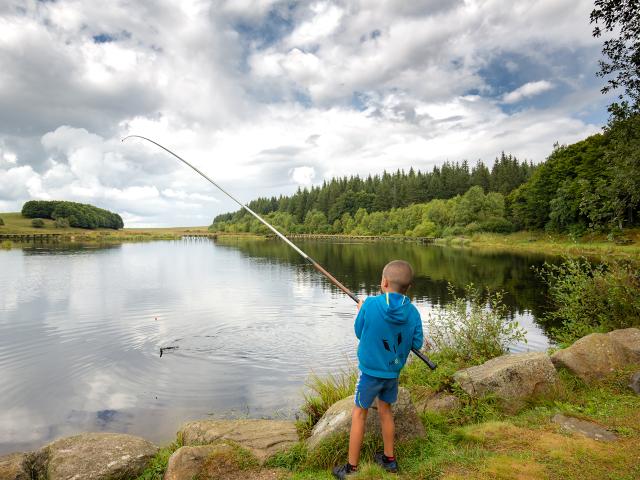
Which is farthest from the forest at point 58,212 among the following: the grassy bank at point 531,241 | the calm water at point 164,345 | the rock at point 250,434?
the rock at point 250,434

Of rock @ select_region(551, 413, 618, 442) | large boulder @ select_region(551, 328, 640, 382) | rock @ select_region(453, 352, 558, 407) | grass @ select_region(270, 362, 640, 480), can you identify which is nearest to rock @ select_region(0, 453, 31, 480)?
grass @ select_region(270, 362, 640, 480)

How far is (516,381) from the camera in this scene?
271 inches

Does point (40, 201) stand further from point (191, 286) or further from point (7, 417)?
point (7, 417)

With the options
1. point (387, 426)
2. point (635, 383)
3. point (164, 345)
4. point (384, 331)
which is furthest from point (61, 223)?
point (635, 383)

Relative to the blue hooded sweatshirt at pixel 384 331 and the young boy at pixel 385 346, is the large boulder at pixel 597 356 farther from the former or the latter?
the blue hooded sweatshirt at pixel 384 331

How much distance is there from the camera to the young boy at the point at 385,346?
4.73 metres

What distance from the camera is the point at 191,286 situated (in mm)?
31016

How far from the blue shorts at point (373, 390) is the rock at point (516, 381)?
2.80m

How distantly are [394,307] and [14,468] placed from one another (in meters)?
6.13

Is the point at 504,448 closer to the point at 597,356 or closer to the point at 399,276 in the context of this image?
the point at 399,276

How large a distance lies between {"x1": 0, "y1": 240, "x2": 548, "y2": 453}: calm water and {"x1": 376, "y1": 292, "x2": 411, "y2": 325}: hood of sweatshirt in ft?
20.0

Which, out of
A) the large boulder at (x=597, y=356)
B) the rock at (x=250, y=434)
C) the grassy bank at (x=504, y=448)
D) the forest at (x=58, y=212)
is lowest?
the rock at (x=250, y=434)

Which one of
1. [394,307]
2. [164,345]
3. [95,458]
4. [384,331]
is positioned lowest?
[164,345]

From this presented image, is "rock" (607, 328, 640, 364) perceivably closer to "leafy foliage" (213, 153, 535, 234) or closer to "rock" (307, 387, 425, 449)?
"rock" (307, 387, 425, 449)
